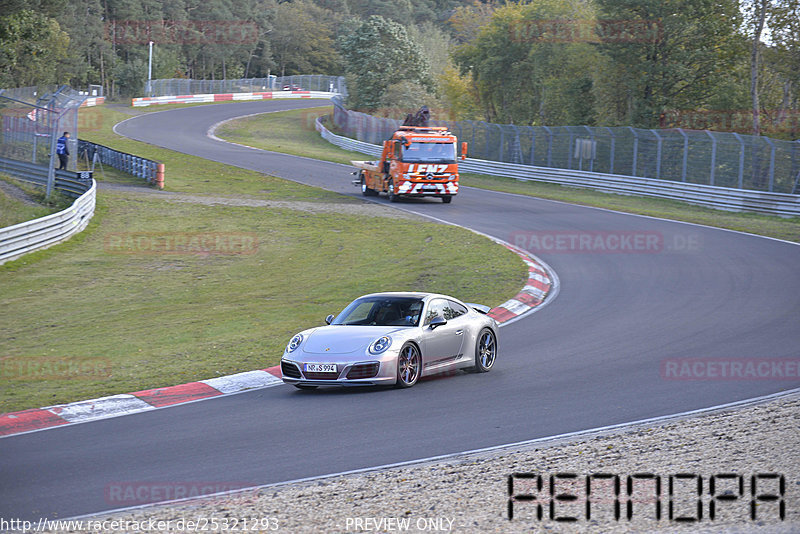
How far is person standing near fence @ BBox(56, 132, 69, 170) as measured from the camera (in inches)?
1314

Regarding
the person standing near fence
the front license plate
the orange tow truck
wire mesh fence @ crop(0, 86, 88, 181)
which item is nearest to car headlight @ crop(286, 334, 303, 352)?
the front license plate

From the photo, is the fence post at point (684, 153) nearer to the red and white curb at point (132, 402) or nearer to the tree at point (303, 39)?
the red and white curb at point (132, 402)

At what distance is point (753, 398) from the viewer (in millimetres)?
10195

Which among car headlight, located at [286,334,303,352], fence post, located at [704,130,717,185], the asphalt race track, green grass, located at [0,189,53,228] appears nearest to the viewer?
→ the asphalt race track

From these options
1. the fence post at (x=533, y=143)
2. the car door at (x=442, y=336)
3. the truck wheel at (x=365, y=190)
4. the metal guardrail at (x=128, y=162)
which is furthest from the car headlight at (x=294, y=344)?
the fence post at (x=533, y=143)

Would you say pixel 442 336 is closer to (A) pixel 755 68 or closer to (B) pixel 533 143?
(A) pixel 755 68

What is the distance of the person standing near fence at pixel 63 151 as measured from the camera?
33.4m

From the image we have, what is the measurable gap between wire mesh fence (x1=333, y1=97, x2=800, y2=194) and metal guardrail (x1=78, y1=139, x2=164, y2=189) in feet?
54.9

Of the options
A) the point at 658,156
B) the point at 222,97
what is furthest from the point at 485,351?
the point at 222,97

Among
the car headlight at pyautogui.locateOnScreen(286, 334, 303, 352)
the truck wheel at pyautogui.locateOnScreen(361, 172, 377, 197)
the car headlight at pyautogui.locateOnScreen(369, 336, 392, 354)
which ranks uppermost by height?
the truck wheel at pyautogui.locateOnScreen(361, 172, 377, 197)

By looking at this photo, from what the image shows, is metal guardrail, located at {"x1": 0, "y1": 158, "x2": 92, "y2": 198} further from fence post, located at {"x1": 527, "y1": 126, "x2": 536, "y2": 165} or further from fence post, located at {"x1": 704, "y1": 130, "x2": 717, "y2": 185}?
Result: fence post, located at {"x1": 704, "y1": 130, "x2": 717, "y2": 185}

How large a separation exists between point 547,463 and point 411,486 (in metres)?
1.27

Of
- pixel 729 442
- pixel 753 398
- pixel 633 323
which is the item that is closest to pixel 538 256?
pixel 633 323

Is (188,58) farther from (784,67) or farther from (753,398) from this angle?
(753,398)
